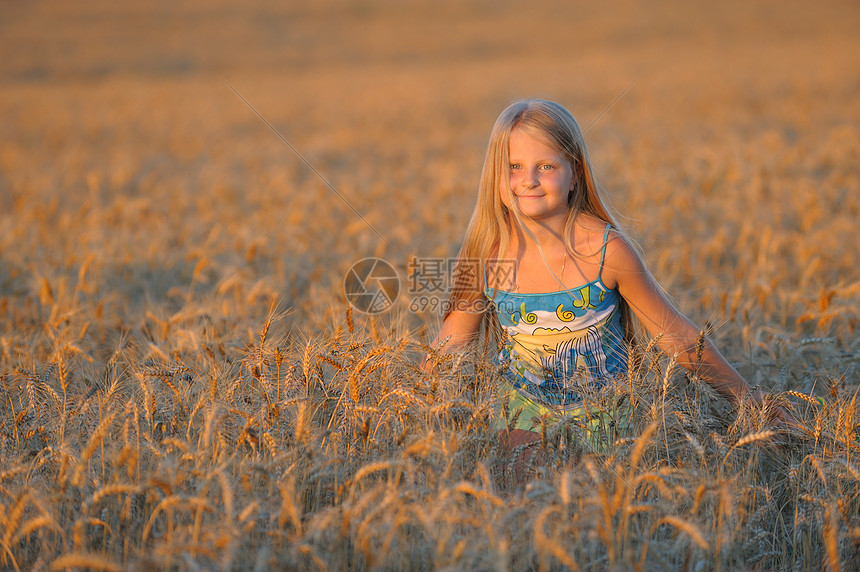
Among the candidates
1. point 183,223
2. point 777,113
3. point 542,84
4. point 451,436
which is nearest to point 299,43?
point 542,84

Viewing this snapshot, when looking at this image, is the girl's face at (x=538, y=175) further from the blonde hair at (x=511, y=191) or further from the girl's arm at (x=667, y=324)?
the girl's arm at (x=667, y=324)

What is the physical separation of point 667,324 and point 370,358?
1081 mm

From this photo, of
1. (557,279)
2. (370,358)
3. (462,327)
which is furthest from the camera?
(462,327)

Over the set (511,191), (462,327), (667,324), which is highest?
(511,191)

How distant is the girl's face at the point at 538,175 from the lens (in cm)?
240

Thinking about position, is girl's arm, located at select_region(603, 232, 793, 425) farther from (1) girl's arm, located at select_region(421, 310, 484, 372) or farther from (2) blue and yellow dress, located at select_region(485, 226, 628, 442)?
(1) girl's arm, located at select_region(421, 310, 484, 372)

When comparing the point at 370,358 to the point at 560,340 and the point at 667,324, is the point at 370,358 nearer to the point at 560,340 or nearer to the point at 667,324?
the point at 560,340

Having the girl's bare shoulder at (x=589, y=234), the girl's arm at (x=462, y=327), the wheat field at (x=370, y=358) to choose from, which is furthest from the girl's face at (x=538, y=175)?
the wheat field at (x=370, y=358)

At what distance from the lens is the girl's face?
2.40m

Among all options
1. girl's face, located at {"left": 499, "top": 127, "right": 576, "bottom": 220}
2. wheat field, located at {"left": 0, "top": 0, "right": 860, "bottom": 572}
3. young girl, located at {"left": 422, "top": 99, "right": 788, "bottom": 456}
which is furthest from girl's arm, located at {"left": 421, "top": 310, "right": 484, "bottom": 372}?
girl's face, located at {"left": 499, "top": 127, "right": 576, "bottom": 220}

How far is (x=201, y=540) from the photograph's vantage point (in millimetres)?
1627

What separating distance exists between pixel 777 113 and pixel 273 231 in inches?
349

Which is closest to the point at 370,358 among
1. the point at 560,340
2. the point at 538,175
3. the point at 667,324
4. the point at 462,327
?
the point at 462,327

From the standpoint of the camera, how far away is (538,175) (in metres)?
2.43
